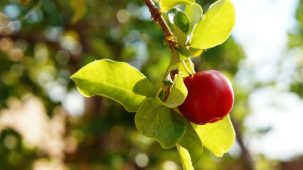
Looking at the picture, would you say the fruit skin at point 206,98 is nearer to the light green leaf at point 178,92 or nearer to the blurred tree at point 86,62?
the light green leaf at point 178,92

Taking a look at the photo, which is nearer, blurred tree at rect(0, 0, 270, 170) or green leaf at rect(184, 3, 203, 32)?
green leaf at rect(184, 3, 203, 32)

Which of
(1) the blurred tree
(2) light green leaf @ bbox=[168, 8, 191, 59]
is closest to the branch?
(2) light green leaf @ bbox=[168, 8, 191, 59]

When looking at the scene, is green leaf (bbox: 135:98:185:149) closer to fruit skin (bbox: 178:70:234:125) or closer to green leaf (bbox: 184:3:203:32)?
fruit skin (bbox: 178:70:234:125)

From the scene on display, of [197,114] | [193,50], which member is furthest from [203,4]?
[197,114]

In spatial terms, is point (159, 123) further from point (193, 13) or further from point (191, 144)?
point (193, 13)

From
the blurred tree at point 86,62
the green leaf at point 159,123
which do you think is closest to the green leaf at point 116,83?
the green leaf at point 159,123
